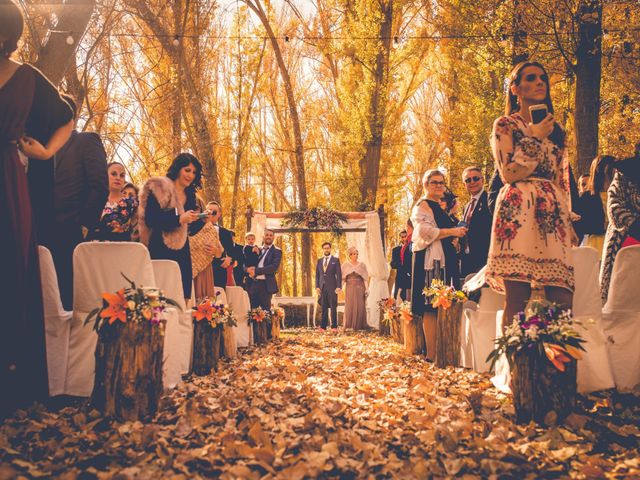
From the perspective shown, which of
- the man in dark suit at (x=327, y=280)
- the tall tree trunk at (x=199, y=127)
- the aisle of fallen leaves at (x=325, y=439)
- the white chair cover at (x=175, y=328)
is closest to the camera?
the aisle of fallen leaves at (x=325, y=439)

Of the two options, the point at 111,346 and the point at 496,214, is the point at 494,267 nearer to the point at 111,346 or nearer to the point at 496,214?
the point at 496,214

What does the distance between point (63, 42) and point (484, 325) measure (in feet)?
21.0

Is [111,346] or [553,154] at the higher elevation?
[553,154]

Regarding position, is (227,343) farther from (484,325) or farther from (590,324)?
(590,324)

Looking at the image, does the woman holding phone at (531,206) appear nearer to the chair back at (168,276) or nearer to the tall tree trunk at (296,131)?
the chair back at (168,276)

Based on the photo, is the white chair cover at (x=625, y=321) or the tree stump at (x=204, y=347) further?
the tree stump at (x=204, y=347)

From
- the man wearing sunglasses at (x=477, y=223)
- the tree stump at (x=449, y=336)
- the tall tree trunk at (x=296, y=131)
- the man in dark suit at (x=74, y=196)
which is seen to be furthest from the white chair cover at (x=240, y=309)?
the tall tree trunk at (x=296, y=131)

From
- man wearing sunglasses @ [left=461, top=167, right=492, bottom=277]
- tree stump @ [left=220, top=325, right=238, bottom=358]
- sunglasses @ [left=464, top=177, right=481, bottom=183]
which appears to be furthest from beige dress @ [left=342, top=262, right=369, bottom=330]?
sunglasses @ [left=464, top=177, right=481, bottom=183]

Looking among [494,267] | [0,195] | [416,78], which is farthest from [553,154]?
[416,78]

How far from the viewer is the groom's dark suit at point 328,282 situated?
15242 mm

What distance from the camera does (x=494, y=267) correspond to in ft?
13.1

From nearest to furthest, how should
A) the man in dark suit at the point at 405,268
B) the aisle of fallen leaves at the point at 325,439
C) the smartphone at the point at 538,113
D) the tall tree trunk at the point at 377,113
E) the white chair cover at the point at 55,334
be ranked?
the aisle of fallen leaves at the point at 325,439 < the smartphone at the point at 538,113 < the white chair cover at the point at 55,334 < the man in dark suit at the point at 405,268 < the tall tree trunk at the point at 377,113

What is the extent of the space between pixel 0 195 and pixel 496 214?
10.5 ft

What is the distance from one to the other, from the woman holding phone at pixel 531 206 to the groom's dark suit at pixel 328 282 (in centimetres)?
1110
